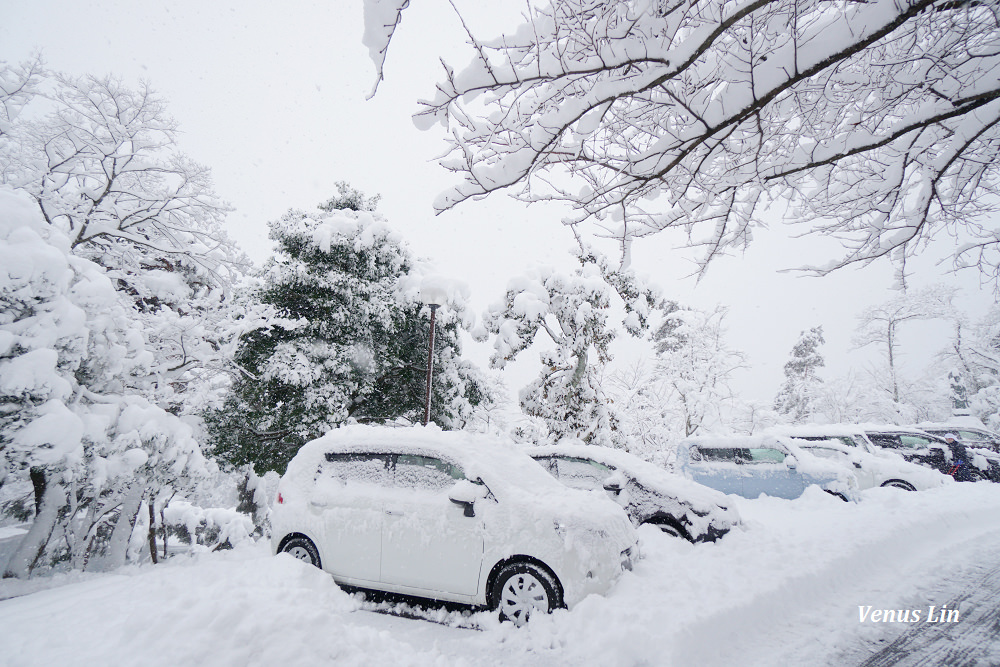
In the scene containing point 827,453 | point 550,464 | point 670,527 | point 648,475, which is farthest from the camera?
point 827,453

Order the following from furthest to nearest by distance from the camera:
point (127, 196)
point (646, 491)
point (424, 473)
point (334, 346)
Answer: point (334, 346) < point (127, 196) < point (646, 491) < point (424, 473)

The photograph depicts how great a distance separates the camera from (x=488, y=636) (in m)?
3.81

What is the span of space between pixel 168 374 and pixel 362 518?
18.4 feet

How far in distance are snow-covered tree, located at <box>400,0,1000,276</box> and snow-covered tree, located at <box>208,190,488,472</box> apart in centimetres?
901

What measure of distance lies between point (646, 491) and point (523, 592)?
112 inches

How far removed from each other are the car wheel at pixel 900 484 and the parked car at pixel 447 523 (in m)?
9.19

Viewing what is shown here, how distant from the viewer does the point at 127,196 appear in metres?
9.56

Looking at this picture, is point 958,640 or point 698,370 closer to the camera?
point 958,640

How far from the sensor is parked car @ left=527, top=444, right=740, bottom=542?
6.04 metres

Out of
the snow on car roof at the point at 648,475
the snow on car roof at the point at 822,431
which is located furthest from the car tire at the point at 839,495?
the snow on car roof at the point at 648,475

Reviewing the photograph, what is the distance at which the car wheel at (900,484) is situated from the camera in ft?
32.9

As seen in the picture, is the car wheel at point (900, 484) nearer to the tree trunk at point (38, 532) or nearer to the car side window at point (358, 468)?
the car side window at point (358, 468)

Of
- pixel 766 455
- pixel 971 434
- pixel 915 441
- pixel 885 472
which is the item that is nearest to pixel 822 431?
pixel 885 472

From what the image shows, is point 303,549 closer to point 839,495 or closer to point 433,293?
point 433,293
